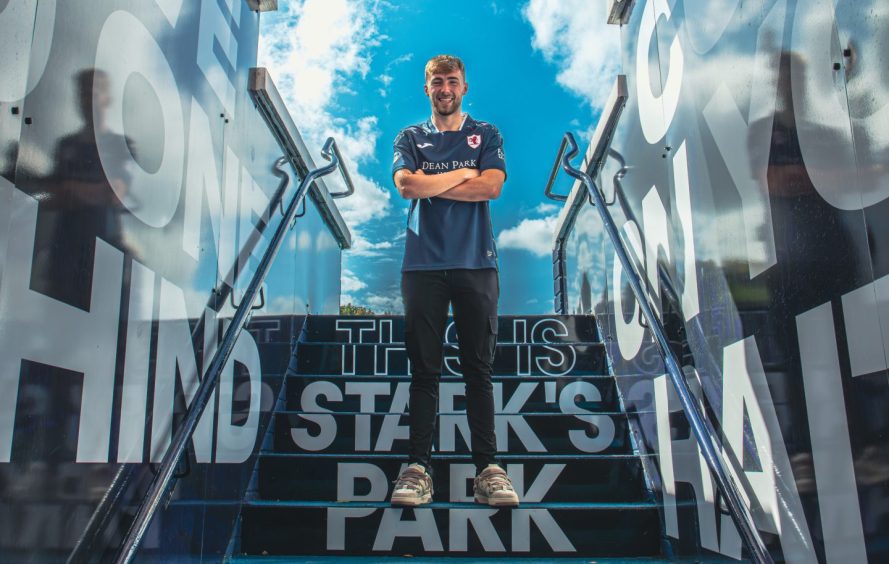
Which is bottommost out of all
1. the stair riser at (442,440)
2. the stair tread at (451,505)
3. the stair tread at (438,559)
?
the stair tread at (438,559)

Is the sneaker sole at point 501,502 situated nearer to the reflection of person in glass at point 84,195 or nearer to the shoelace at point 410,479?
the shoelace at point 410,479

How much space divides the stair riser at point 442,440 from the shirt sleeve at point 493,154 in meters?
1.12

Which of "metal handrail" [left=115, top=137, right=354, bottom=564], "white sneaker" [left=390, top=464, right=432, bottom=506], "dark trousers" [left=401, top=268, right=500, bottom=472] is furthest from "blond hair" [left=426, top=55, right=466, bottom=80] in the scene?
"white sneaker" [left=390, top=464, right=432, bottom=506]

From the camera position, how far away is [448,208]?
2.65 m

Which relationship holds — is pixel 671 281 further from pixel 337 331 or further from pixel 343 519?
pixel 337 331

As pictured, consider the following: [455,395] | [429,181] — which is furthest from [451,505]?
[429,181]

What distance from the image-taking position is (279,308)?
11.5 ft

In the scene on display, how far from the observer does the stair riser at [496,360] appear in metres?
3.75

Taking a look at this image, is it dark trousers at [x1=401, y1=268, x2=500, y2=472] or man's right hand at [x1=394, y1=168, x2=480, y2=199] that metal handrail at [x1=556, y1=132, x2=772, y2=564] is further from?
man's right hand at [x1=394, y1=168, x2=480, y2=199]

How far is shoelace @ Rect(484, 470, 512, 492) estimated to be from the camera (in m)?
2.47

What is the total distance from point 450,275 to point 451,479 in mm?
834

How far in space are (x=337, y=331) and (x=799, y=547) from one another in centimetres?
306

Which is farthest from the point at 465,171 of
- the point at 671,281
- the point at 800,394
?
the point at 800,394

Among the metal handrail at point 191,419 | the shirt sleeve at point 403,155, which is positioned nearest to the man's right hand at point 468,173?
the shirt sleeve at point 403,155
